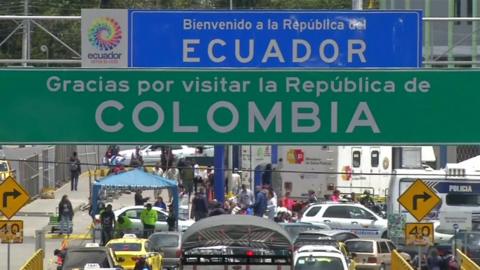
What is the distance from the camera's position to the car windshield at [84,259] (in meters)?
26.6

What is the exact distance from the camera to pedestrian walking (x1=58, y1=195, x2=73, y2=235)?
123 ft

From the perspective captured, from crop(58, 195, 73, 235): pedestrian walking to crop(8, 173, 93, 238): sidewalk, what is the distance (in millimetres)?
1119

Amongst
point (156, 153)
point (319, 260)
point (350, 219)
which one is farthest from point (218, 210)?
point (156, 153)

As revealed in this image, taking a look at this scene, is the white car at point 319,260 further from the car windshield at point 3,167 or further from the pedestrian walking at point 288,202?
the car windshield at point 3,167

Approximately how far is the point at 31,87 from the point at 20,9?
191 ft

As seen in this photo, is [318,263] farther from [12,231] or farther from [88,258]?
[12,231]

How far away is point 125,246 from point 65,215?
8563mm

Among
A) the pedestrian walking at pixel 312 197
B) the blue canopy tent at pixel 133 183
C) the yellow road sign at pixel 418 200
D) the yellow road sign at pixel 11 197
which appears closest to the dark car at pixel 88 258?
the yellow road sign at pixel 11 197

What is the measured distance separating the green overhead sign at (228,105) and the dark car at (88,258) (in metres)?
10.6

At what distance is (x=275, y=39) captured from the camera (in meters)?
22.0

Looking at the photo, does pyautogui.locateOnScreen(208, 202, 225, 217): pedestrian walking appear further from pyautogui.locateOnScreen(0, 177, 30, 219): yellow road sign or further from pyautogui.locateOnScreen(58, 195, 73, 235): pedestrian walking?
pyautogui.locateOnScreen(0, 177, 30, 219): yellow road sign

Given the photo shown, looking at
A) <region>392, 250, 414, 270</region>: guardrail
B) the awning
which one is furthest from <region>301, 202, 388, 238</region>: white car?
the awning

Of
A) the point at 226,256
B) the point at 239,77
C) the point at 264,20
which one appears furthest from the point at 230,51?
the point at 239,77

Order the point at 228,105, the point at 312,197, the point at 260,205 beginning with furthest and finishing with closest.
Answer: the point at 312,197
the point at 260,205
the point at 228,105
